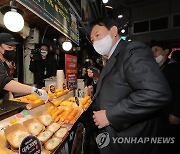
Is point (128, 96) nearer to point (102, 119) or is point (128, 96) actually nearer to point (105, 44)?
point (102, 119)

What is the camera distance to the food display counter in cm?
167

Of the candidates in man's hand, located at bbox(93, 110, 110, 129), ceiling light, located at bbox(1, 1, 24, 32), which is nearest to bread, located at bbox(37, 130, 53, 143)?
man's hand, located at bbox(93, 110, 110, 129)

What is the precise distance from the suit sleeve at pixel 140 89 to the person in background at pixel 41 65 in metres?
5.80

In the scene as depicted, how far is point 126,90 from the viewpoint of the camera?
1574 mm

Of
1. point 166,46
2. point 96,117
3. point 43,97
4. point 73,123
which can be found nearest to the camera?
point 96,117

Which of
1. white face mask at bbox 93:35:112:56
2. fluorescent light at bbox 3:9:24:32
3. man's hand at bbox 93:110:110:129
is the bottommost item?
man's hand at bbox 93:110:110:129

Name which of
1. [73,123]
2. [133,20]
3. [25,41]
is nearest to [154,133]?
[73,123]

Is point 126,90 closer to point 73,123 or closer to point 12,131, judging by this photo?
point 12,131

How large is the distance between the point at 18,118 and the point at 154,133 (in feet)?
5.20

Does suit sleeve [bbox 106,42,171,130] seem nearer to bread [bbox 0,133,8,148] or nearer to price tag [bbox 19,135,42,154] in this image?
price tag [bbox 19,135,42,154]

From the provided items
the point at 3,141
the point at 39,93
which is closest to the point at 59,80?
the point at 39,93

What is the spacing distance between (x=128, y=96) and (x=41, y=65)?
6160 millimetres

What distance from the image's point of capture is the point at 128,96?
1583 millimetres

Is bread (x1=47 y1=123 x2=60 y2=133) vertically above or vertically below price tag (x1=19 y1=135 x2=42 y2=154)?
below
